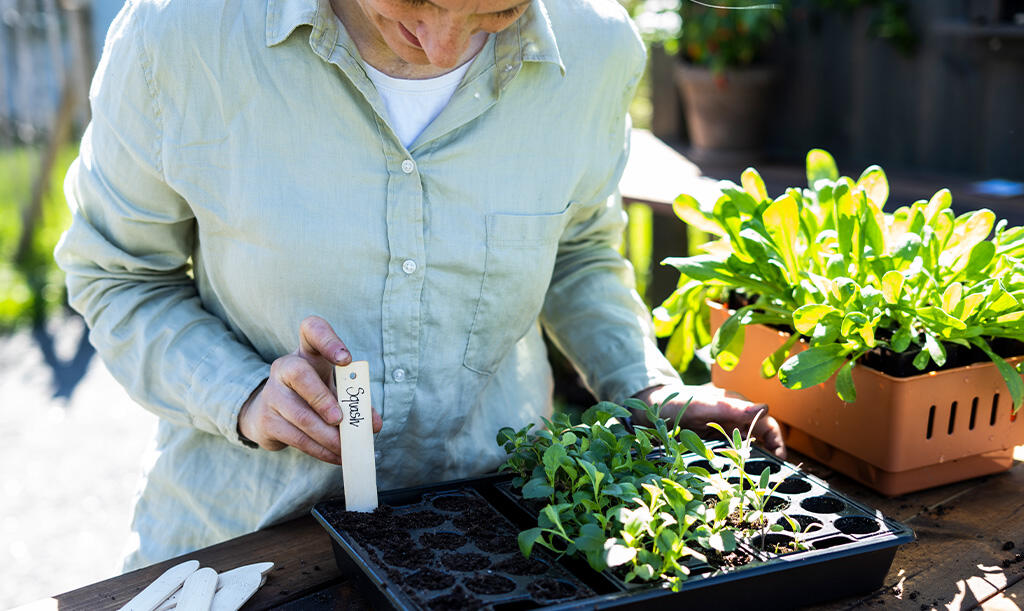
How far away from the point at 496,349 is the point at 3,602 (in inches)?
80.9

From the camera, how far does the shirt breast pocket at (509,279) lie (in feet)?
4.29

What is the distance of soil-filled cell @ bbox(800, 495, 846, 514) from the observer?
3.53ft

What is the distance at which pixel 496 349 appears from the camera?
1.38 m

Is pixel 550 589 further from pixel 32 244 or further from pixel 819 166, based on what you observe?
pixel 32 244

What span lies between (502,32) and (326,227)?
34 centimetres

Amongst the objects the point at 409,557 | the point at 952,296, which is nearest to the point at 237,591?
the point at 409,557

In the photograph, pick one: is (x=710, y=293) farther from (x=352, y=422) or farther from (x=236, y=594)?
(x=236, y=594)

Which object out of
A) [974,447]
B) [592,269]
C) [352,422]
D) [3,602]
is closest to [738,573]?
[352,422]

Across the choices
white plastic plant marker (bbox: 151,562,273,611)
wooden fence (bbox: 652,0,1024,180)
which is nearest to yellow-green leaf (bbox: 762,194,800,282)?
white plastic plant marker (bbox: 151,562,273,611)

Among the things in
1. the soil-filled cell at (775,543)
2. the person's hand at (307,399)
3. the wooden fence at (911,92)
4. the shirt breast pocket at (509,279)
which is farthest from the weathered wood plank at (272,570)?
the wooden fence at (911,92)

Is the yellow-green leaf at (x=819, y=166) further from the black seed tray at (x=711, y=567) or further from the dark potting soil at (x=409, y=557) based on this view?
the dark potting soil at (x=409, y=557)

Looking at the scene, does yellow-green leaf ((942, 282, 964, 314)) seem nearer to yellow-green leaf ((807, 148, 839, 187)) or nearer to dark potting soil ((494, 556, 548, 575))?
yellow-green leaf ((807, 148, 839, 187))

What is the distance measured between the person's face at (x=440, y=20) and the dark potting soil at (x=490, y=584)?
1.76 feet

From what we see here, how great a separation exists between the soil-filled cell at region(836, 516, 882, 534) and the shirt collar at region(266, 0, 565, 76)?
662 mm
